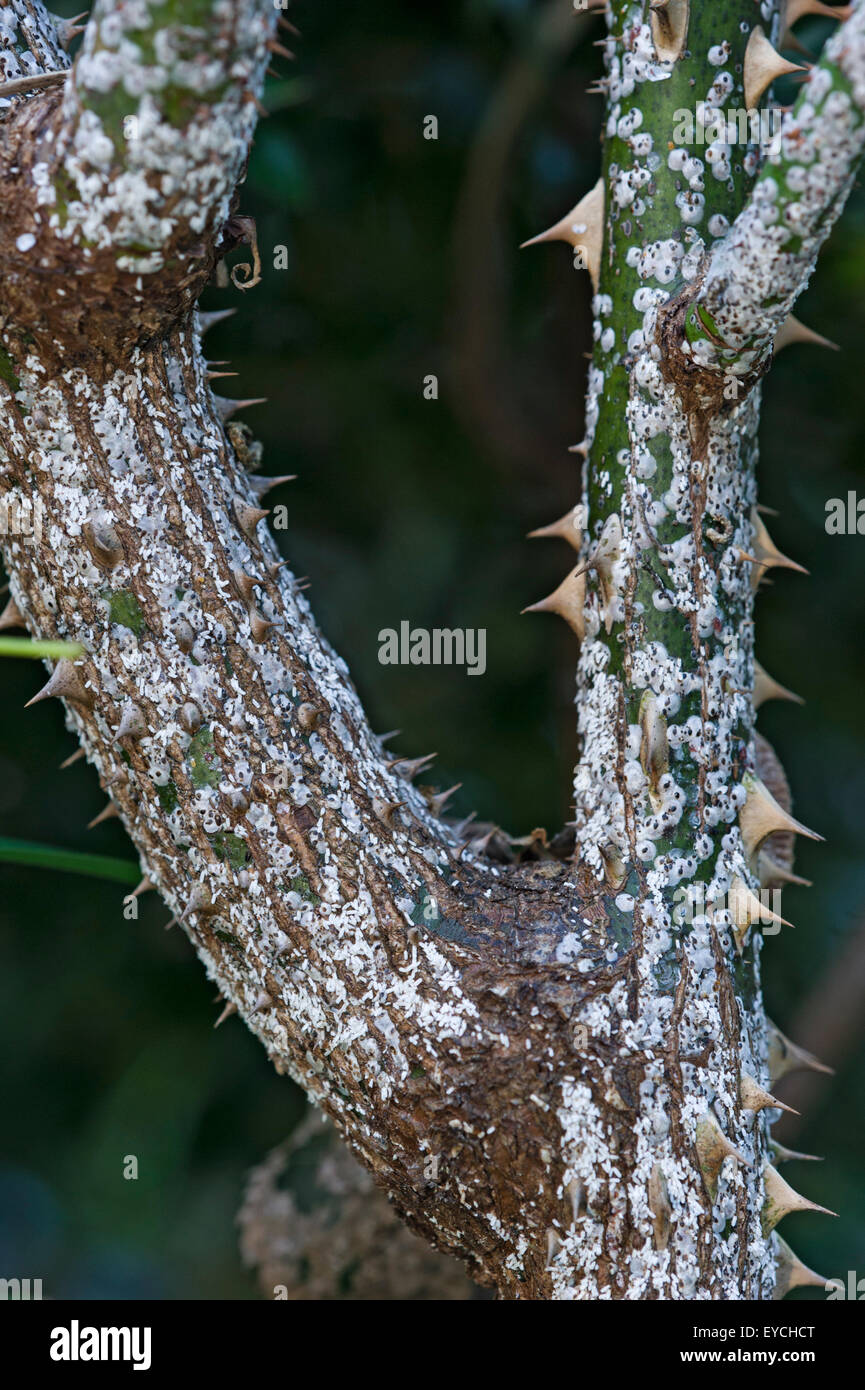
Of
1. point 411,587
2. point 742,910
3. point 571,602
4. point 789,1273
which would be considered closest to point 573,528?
point 571,602

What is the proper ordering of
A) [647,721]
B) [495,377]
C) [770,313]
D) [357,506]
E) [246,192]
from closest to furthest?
[770,313]
[647,721]
[246,192]
[495,377]
[357,506]

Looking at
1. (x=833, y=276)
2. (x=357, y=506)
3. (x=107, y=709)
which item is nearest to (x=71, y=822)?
(x=357, y=506)

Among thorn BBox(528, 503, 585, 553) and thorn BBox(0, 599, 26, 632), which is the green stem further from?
thorn BBox(528, 503, 585, 553)

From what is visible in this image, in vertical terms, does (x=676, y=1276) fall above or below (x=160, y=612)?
below

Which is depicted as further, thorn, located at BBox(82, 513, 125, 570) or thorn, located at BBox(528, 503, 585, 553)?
thorn, located at BBox(528, 503, 585, 553)

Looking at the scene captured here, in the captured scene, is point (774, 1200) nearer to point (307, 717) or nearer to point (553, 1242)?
point (553, 1242)

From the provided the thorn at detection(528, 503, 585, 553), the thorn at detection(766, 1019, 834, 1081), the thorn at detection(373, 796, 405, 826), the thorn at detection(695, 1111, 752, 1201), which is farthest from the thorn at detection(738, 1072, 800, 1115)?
the thorn at detection(528, 503, 585, 553)
